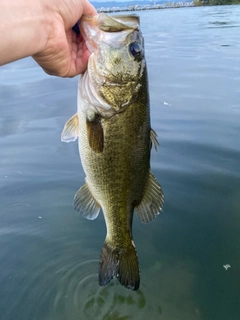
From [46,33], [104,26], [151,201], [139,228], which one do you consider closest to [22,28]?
[46,33]

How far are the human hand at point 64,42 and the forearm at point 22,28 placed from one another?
0.04 metres

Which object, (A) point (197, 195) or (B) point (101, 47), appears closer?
(B) point (101, 47)

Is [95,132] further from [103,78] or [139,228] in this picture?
[139,228]

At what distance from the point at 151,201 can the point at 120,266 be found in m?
0.47

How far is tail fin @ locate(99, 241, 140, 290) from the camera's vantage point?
2334 millimetres

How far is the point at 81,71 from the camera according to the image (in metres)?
2.23

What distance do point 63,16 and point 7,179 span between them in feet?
8.12

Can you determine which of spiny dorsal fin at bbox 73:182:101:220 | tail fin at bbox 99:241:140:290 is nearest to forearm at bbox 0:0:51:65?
spiny dorsal fin at bbox 73:182:101:220

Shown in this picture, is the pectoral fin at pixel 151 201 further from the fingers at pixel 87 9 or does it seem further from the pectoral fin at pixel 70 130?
the fingers at pixel 87 9

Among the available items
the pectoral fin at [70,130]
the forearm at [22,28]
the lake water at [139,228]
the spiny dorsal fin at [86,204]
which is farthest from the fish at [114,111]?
the lake water at [139,228]

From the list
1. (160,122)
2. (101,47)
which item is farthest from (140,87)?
(160,122)

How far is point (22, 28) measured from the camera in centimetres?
181

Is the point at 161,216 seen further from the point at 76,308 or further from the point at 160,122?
the point at 160,122

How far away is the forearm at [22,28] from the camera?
69.1 inches
